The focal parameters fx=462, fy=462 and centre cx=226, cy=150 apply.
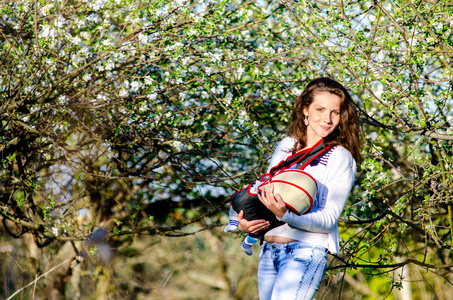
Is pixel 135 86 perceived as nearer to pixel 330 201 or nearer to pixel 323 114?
pixel 323 114

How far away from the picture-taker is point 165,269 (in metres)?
6.27

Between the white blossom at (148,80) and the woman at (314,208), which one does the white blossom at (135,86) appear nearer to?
the white blossom at (148,80)

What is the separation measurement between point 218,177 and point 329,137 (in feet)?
7.75

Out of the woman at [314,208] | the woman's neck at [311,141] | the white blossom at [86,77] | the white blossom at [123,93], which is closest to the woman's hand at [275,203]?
the woman at [314,208]

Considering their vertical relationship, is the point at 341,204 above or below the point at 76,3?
below

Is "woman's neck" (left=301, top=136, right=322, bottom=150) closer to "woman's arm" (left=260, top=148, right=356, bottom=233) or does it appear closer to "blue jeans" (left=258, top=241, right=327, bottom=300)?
"woman's arm" (left=260, top=148, right=356, bottom=233)

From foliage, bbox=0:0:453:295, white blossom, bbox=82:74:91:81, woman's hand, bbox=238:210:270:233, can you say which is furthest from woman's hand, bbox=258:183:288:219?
white blossom, bbox=82:74:91:81

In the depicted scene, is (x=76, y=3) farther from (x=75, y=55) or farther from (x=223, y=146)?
(x=223, y=146)

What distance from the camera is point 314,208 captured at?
2031 mm

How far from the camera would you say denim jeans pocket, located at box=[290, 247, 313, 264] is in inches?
76.5

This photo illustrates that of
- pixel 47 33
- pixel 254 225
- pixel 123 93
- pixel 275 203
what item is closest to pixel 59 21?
pixel 47 33

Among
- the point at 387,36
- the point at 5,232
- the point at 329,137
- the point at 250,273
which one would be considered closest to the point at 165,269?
the point at 250,273

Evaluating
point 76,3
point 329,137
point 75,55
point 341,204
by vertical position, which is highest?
point 76,3

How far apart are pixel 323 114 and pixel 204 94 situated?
2.29 m
